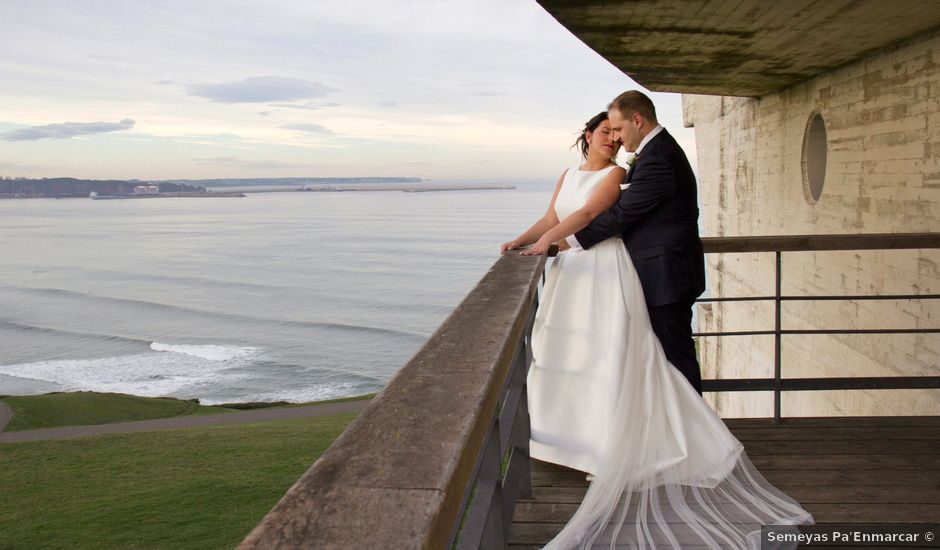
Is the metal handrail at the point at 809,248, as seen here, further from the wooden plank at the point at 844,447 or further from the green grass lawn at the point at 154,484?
the green grass lawn at the point at 154,484

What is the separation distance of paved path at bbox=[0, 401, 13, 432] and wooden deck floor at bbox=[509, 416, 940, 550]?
29.3 metres

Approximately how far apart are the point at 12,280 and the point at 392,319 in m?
42.6

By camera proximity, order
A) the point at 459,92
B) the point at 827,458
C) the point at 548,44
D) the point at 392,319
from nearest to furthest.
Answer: the point at 827,458 < the point at 392,319 < the point at 548,44 < the point at 459,92

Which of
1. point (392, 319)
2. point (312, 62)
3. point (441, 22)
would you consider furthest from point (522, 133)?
point (392, 319)

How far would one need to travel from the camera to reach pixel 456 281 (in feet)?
212

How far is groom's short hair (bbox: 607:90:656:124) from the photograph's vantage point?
342cm

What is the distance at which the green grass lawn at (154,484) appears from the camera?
46.3ft

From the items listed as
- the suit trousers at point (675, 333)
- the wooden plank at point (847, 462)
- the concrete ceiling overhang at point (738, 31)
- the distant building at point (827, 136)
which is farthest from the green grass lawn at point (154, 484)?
the suit trousers at point (675, 333)

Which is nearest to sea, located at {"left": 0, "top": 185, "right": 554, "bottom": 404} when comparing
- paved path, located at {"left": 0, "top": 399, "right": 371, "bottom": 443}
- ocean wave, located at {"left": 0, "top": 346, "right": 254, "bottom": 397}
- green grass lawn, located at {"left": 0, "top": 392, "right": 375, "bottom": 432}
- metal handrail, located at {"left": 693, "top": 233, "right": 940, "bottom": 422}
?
ocean wave, located at {"left": 0, "top": 346, "right": 254, "bottom": 397}

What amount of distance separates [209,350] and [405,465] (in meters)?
46.8

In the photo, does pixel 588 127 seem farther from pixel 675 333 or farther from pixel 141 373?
pixel 141 373

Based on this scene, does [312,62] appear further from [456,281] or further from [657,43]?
[657,43]

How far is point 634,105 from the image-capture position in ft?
11.2

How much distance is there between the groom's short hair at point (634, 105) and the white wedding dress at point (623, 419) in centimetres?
27
